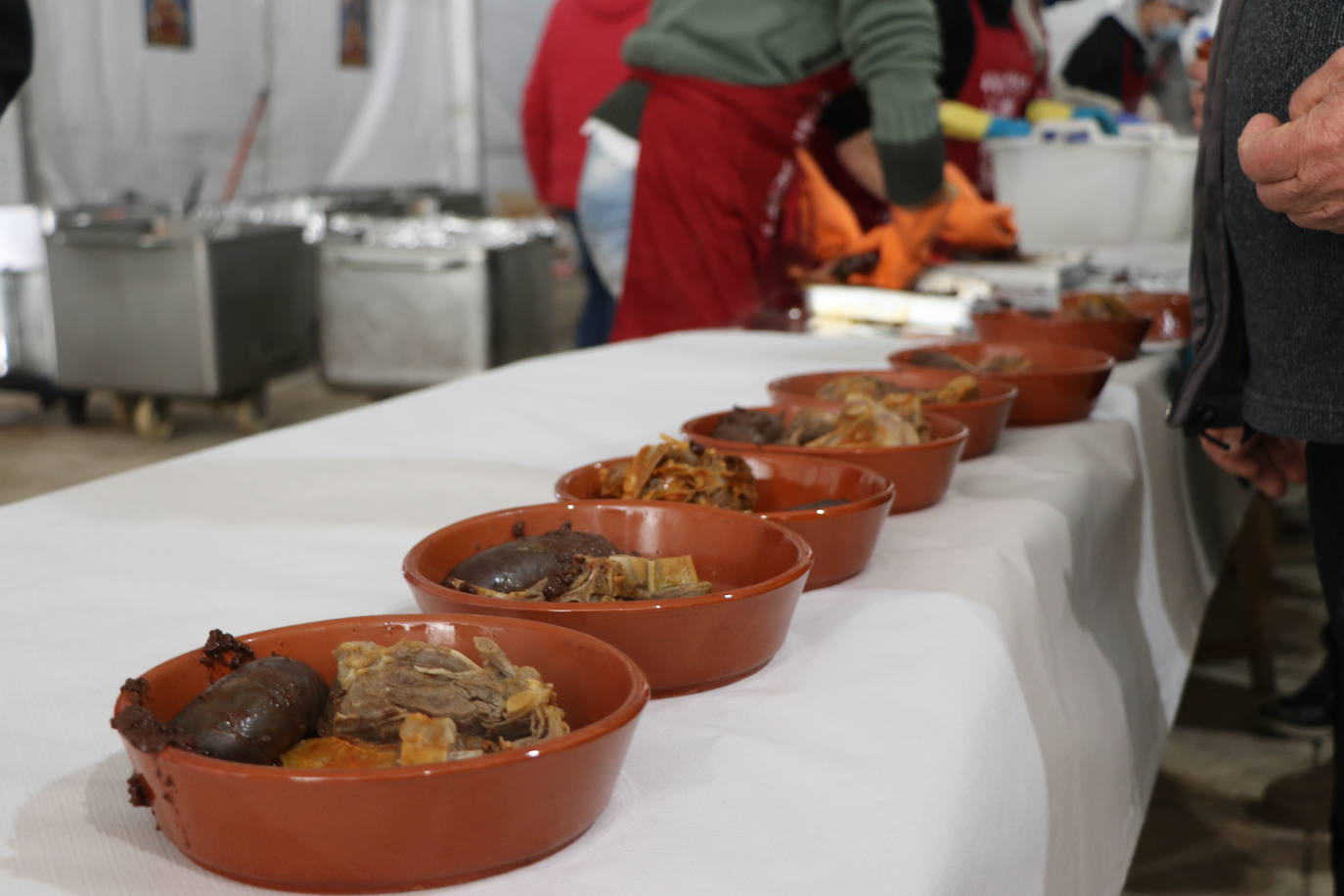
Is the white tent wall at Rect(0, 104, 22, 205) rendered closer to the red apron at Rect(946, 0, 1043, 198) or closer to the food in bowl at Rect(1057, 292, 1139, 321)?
the red apron at Rect(946, 0, 1043, 198)

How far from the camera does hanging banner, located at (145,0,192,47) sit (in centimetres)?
419

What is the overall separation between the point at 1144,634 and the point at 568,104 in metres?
2.85

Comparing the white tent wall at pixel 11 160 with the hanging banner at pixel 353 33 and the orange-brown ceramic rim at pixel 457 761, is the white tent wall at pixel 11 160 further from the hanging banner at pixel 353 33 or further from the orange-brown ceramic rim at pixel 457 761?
the orange-brown ceramic rim at pixel 457 761

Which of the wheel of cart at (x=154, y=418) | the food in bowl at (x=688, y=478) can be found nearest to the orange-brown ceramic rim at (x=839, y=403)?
the food in bowl at (x=688, y=478)

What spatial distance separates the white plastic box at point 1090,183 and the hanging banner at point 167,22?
297 cm

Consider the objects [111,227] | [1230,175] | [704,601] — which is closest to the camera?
[704,601]

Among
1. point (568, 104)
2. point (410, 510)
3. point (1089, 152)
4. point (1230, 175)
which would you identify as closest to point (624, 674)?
point (410, 510)

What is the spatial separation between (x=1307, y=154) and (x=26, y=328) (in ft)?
13.9

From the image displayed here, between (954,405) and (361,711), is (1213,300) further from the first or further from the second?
(361,711)

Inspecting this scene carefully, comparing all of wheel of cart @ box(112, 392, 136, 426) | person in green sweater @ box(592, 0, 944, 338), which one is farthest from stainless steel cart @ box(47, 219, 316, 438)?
person in green sweater @ box(592, 0, 944, 338)

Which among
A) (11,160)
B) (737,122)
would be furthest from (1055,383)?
(11,160)

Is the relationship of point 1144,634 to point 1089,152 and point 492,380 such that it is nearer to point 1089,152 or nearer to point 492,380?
point 492,380

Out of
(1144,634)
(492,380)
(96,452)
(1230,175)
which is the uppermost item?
(1230,175)

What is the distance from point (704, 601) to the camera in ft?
1.86
